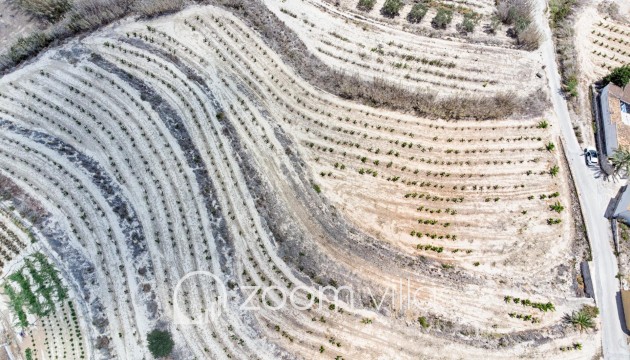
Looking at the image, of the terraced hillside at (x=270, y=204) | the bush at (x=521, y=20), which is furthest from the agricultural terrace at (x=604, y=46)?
the terraced hillside at (x=270, y=204)

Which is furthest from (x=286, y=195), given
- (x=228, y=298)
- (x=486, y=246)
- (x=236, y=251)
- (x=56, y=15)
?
(x=56, y=15)

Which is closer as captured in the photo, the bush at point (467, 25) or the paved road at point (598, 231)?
the paved road at point (598, 231)

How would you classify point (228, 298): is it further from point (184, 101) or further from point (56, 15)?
point (56, 15)

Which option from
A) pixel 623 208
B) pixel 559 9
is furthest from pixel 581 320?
pixel 559 9

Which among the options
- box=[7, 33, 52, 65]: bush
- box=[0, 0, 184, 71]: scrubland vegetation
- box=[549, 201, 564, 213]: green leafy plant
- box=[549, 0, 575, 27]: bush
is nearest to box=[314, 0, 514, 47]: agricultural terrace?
box=[549, 0, 575, 27]: bush

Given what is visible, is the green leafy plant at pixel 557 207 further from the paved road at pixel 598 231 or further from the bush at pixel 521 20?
the bush at pixel 521 20

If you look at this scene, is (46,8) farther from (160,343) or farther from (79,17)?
(160,343)
